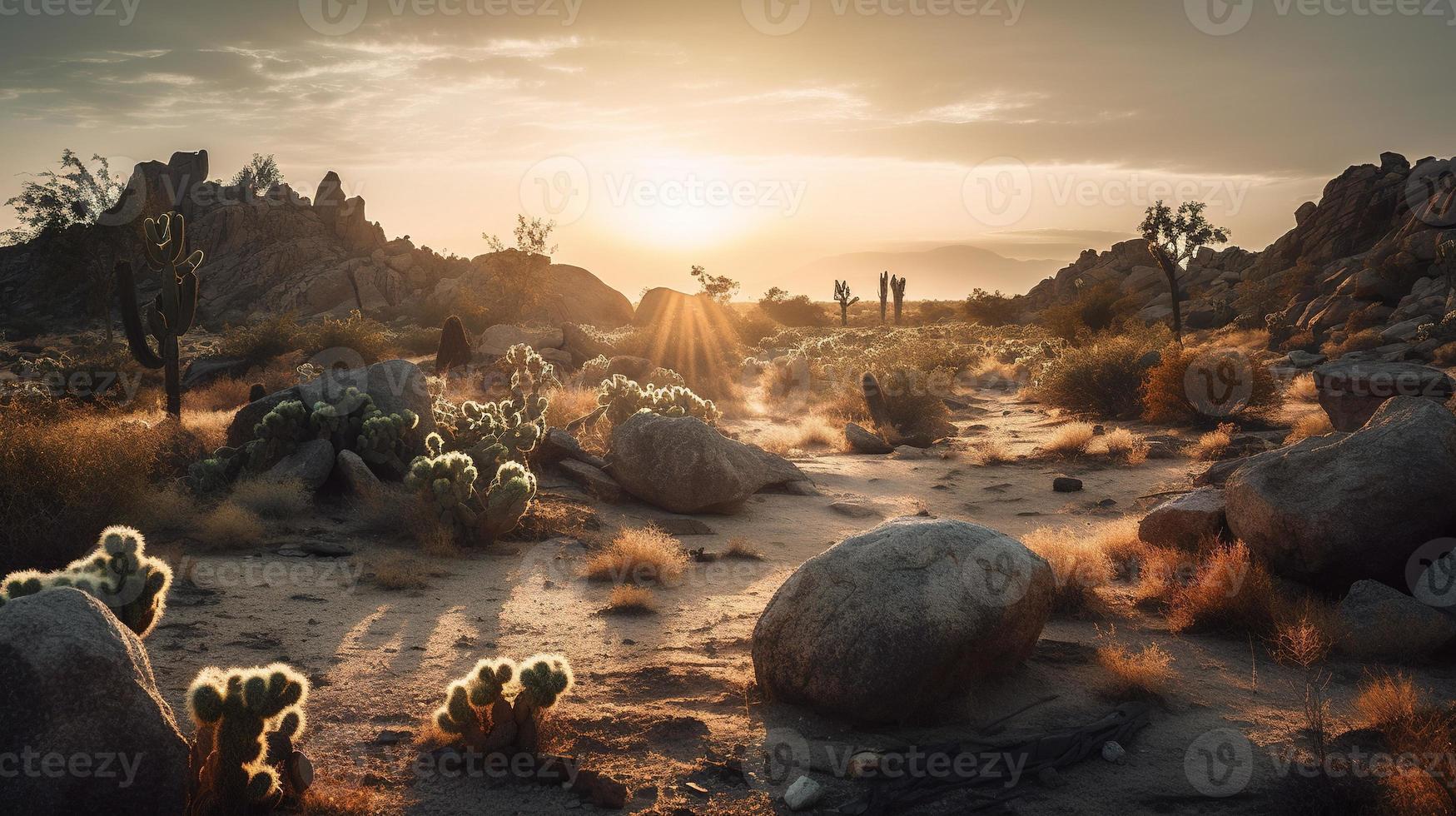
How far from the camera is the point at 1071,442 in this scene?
630 inches

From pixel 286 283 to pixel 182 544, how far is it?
2203 inches

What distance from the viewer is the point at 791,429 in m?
20.0

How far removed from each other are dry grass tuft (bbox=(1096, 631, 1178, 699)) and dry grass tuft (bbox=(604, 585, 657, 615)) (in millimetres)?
3965

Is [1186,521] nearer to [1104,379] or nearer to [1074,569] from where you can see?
[1074,569]

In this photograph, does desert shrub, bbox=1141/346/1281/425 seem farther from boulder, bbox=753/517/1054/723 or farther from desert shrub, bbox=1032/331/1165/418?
boulder, bbox=753/517/1054/723

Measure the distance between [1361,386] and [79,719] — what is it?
48.8ft

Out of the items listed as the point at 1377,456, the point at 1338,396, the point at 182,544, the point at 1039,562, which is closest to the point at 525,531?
the point at 182,544

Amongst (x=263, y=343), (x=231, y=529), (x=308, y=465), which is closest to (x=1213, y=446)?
(x=308, y=465)

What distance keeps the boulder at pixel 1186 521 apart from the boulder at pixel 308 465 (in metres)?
9.76

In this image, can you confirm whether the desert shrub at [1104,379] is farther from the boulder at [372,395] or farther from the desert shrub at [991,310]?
the desert shrub at [991,310]

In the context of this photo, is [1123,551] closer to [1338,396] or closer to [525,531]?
[1338,396]

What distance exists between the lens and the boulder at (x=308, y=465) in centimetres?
1090

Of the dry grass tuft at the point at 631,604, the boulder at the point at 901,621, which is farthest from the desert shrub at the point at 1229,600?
the dry grass tuft at the point at 631,604

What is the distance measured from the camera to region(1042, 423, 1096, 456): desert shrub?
16.0 m
